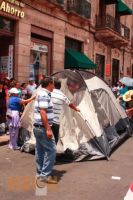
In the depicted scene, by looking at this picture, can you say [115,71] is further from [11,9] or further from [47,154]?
[47,154]

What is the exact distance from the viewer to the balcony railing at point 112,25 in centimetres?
2364

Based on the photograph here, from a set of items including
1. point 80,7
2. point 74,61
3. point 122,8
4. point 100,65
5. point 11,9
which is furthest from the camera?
point 122,8

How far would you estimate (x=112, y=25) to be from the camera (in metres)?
25.3

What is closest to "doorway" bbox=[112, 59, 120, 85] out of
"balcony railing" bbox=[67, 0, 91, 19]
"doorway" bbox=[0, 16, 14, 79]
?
"balcony railing" bbox=[67, 0, 91, 19]

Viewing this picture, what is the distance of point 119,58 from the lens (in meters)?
28.4

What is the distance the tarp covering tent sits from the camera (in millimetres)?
8625

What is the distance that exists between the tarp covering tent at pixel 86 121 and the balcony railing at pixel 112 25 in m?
13.4

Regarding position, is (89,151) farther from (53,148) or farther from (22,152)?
(53,148)

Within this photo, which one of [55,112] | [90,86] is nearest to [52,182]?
[55,112]

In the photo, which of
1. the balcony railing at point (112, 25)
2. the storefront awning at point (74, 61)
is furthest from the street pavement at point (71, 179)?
the balcony railing at point (112, 25)

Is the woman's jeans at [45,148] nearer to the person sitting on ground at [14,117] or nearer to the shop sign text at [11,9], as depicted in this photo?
the person sitting on ground at [14,117]

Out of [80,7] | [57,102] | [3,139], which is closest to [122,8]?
[80,7]

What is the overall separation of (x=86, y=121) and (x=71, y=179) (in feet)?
7.43

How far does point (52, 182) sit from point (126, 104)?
7527 mm
